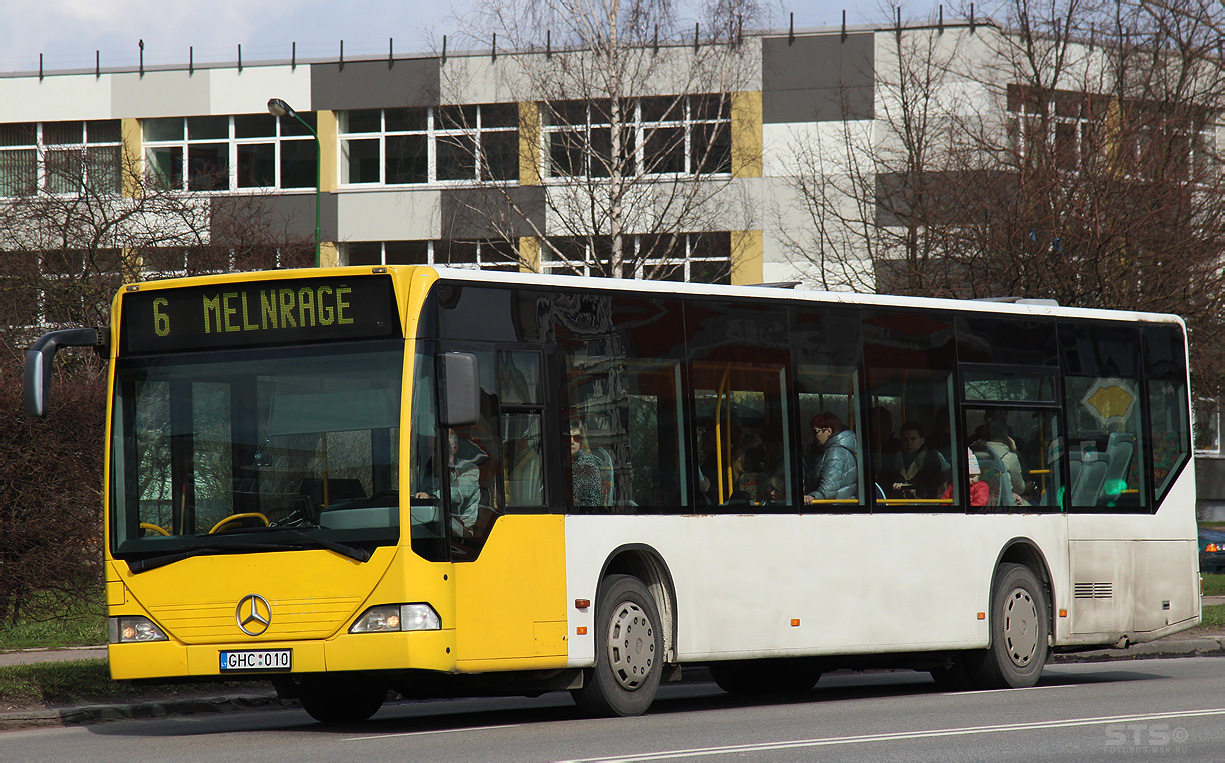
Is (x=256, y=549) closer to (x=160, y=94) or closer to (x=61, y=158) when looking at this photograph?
(x=61, y=158)

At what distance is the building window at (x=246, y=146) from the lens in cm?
4591

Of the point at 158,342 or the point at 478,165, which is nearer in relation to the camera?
the point at 158,342

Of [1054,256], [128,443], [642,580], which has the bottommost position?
[642,580]

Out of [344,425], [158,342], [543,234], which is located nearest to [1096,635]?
[344,425]

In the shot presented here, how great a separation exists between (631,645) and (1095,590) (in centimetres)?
543

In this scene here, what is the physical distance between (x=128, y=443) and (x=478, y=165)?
80.0 ft

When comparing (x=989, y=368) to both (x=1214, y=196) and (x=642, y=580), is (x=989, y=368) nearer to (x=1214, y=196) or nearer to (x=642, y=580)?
(x=642, y=580)

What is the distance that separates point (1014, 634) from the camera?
46.2 ft

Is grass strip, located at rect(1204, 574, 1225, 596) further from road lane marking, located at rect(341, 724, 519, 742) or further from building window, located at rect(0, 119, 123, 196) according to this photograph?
building window, located at rect(0, 119, 123, 196)

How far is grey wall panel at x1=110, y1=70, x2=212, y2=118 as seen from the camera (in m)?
45.8

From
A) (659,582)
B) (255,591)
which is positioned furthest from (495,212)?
(255,591)

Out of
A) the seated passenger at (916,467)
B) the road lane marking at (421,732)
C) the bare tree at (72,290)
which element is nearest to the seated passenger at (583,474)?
the road lane marking at (421,732)

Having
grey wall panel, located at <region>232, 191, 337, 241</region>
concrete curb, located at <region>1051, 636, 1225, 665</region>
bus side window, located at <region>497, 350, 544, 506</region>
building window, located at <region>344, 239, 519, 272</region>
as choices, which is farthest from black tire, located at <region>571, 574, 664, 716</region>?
grey wall panel, located at <region>232, 191, 337, 241</region>

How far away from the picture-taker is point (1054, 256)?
25.1m
